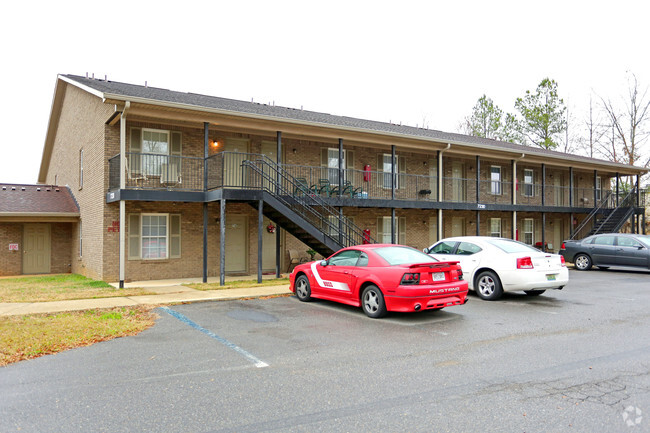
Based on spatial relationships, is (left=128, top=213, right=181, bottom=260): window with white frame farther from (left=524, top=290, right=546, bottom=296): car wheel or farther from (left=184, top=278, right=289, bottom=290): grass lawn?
(left=524, top=290, right=546, bottom=296): car wheel

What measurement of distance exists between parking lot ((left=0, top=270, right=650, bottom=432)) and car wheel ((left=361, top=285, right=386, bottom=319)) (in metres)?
0.19

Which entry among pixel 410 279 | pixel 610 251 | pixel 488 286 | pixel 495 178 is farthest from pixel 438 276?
pixel 495 178

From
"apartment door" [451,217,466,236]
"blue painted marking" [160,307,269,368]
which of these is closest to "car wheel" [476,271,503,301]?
"blue painted marking" [160,307,269,368]

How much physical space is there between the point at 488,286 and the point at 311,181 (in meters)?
8.57

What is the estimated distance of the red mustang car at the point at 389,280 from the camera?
796 centimetres

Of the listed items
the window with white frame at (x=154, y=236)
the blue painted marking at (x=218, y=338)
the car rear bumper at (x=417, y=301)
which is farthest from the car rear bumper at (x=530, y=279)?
the window with white frame at (x=154, y=236)

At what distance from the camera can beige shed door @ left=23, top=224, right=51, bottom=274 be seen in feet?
62.5

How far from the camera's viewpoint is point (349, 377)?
5109mm

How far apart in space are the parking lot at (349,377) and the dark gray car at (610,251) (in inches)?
352

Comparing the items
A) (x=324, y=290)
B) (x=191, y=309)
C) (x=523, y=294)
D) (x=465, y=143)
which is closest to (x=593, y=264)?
(x=465, y=143)

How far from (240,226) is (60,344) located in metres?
10.3

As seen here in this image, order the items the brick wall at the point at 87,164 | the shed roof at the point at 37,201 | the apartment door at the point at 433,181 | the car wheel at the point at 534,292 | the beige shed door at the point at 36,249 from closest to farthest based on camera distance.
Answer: the car wheel at the point at 534,292 < the brick wall at the point at 87,164 < the shed roof at the point at 37,201 < the beige shed door at the point at 36,249 < the apartment door at the point at 433,181

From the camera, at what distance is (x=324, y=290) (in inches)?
382

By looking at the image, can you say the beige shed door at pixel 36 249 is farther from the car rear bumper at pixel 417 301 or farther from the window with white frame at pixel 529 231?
the window with white frame at pixel 529 231
